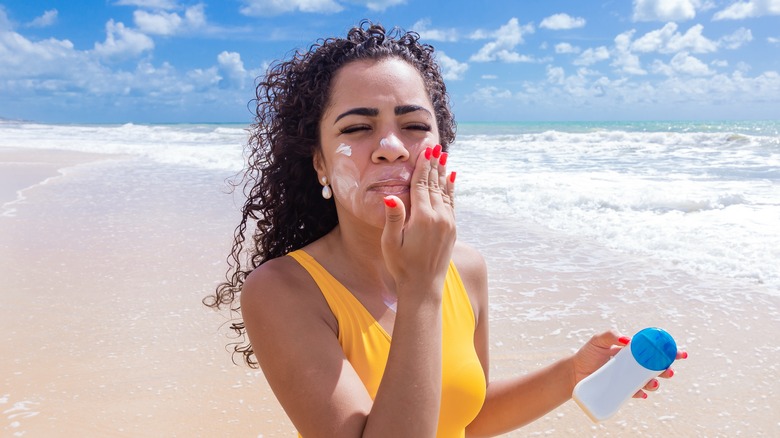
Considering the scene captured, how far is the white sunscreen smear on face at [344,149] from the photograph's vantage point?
1895 millimetres

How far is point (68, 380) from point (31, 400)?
292 millimetres

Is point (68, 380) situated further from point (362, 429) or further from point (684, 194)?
point (684, 194)

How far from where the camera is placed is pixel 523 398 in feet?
7.36

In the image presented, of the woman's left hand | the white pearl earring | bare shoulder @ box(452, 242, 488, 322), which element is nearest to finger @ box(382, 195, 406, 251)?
the white pearl earring

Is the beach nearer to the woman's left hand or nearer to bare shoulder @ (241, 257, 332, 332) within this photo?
the woman's left hand

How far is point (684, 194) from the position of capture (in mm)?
9797

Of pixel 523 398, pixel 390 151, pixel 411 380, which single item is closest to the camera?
pixel 411 380

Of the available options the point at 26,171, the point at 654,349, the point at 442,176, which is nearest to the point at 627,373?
the point at 654,349

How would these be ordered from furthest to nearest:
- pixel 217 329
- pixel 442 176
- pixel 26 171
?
pixel 26 171 → pixel 217 329 → pixel 442 176

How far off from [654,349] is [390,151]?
3.00 feet

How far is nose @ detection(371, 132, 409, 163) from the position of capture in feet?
5.95

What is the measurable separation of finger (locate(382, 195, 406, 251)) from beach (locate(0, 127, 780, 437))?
2318mm

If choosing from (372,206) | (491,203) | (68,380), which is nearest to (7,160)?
(491,203)

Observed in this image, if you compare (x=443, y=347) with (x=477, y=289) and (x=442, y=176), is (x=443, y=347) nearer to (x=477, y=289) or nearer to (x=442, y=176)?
(x=477, y=289)
